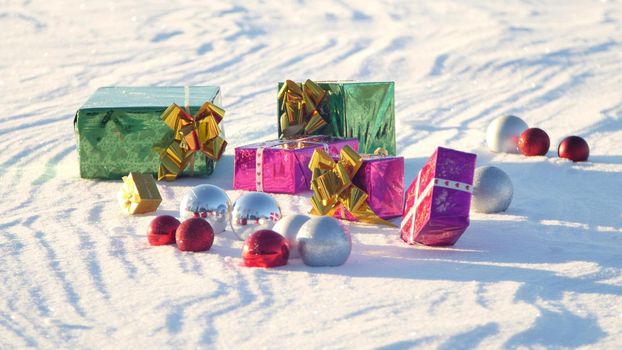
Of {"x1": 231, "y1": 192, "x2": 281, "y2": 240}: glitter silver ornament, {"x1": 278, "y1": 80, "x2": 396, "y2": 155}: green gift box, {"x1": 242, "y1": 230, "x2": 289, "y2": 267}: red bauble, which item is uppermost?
{"x1": 278, "y1": 80, "x2": 396, "y2": 155}: green gift box

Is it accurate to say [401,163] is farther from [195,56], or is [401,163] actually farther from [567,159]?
[195,56]

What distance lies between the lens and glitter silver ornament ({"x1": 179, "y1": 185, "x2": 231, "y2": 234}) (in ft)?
18.8

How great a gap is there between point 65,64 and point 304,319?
25.4ft

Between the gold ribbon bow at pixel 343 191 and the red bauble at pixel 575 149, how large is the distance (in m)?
2.08

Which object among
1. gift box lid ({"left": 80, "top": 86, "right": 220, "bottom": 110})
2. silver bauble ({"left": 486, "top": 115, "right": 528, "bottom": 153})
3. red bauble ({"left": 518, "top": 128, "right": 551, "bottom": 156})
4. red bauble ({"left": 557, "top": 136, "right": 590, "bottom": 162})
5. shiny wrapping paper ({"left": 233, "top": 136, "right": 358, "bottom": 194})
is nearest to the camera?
shiny wrapping paper ({"left": 233, "top": 136, "right": 358, "bottom": 194})

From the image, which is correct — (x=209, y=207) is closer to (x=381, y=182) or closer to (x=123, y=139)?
(x=381, y=182)

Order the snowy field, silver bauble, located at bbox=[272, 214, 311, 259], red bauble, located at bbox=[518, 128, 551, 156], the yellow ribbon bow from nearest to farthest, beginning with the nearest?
1. the snowy field
2. silver bauble, located at bbox=[272, 214, 311, 259]
3. the yellow ribbon bow
4. red bauble, located at bbox=[518, 128, 551, 156]

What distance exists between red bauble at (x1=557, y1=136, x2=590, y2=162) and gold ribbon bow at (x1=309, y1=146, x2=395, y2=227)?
2080mm

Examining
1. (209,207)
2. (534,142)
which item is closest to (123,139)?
(209,207)

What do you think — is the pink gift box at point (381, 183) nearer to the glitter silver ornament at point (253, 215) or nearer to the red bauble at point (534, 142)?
the glitter silver ornament at point (253, 215)

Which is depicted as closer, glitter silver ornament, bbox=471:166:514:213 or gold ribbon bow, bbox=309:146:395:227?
gold ribbon bow, bbox=309:146:395:227

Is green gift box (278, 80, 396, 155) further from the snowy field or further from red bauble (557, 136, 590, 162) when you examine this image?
red bauble (557, 136, 590, 162)

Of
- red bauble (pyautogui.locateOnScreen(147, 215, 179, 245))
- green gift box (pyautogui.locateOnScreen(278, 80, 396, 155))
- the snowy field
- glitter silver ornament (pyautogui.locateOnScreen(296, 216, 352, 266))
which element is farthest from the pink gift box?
green gift box (pyautogui.locateOnScreen(278, 80, 396, 155))

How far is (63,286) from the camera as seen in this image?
4871mm
